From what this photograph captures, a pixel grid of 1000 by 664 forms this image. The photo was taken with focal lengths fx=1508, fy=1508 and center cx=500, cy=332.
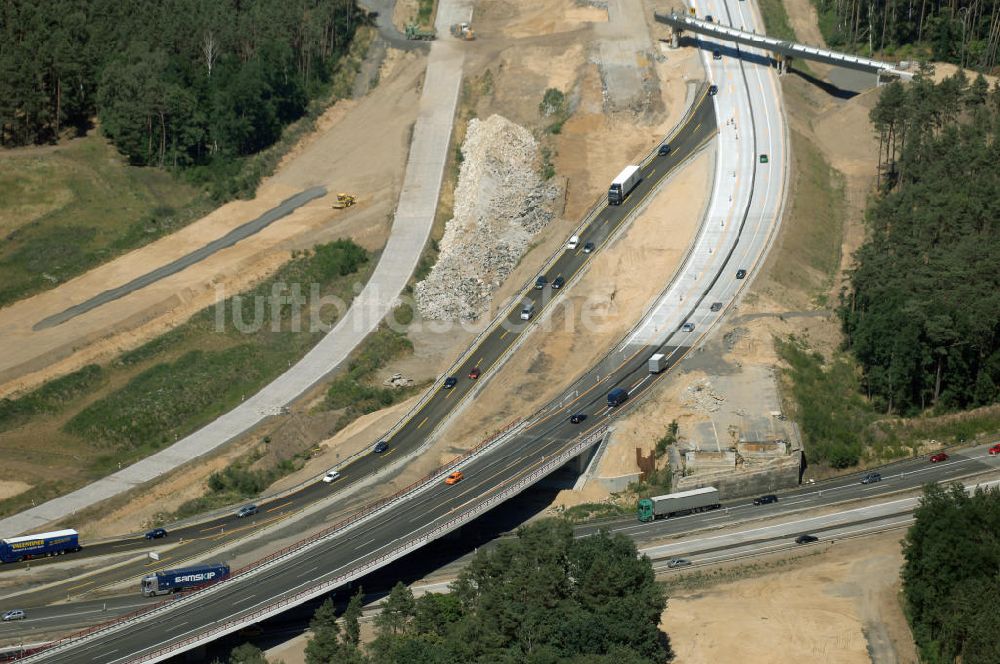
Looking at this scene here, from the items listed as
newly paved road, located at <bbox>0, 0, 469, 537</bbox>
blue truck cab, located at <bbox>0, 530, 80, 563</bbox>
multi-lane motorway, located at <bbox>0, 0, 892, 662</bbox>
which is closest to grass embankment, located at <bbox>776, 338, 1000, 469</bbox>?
multi-lane motorway, located at <bbox>0, 0, 892, 662</bbox>

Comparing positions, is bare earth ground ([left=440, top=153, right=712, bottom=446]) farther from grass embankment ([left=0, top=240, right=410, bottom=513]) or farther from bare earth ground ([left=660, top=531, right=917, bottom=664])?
bare earth ground ([left=660, top=531, right=917, bottom=664])

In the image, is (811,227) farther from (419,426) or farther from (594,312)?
(419,426)

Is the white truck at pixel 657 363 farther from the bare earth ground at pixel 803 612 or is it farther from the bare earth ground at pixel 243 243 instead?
the bare earth ground at pixel 243 243

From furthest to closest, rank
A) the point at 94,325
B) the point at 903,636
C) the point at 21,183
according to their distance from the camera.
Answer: the point at 21,183, the point at 94,325, the point at 903,636

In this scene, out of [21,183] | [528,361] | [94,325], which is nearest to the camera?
[528,361]

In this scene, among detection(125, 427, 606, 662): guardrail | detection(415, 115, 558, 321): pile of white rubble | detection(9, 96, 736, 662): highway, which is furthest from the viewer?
detection(415, 115, 558, 321): pile of white rubble

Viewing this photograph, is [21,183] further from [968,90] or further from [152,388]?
[968,90]

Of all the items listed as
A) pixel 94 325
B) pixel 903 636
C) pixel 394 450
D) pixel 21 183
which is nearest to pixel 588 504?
pixel 394 450
